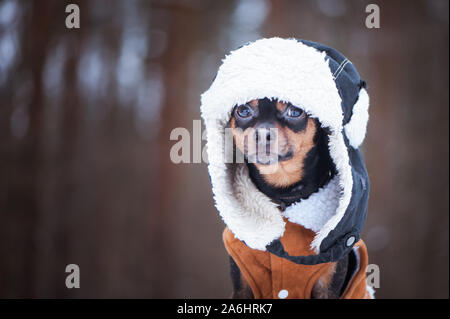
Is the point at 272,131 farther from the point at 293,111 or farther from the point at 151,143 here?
the point at 151,143

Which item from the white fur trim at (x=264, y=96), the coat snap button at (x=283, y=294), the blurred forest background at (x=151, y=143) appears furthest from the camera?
the blurred forest background at (x=151, y=143)

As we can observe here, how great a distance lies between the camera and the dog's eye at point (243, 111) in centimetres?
50

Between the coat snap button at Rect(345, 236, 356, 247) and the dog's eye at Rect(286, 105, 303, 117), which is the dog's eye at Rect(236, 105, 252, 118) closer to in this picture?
the dog's eye at Rect(286, 105, 303, 117)

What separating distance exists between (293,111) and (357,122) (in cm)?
11

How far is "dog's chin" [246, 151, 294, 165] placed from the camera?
0.49m

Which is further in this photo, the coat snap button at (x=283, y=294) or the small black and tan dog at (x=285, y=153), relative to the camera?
the coat snap button at (x=283, y=294)

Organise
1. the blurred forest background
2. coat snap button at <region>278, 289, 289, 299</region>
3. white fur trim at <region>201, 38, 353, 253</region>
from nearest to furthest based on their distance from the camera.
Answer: white fur trim at <region>201, 38, 353, 253</region> → coat snap button at <region>278, 289, 289, 299</region> → the blurred forest background

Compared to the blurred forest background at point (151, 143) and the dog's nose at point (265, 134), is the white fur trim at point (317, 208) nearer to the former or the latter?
the dog's nose at point (265, 134)

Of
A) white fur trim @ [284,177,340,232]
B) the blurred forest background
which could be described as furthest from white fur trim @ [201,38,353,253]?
the blurred forest background

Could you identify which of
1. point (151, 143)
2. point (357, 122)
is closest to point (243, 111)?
point (357, 122)

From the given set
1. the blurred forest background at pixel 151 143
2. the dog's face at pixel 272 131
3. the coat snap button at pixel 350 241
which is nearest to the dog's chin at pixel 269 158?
the dog's face at pixel 272 131

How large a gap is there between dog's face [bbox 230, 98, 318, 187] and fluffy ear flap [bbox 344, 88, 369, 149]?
6 cm

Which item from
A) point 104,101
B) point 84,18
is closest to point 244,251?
point 104,101
